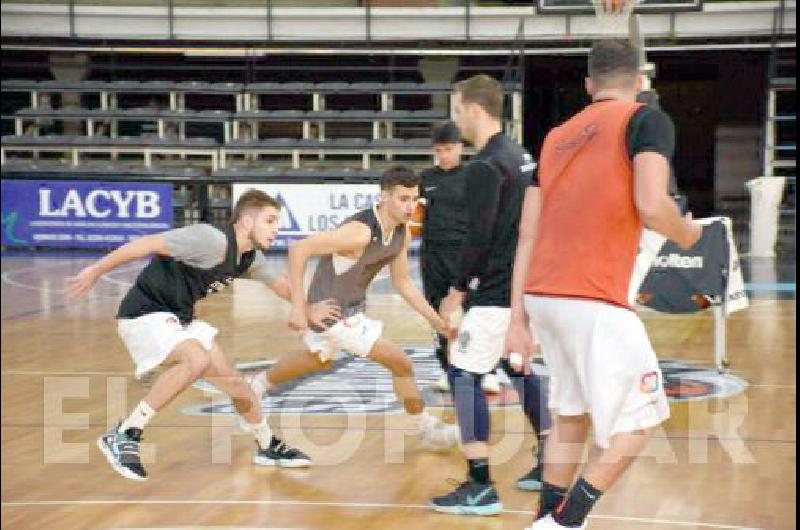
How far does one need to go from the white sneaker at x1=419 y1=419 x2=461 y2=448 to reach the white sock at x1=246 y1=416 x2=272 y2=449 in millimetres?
908

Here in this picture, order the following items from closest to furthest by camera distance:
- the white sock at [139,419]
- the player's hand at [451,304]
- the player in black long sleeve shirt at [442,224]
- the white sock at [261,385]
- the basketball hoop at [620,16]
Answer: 1. the player's hand at [451,304]
2. the white sock at [139,419]
3. the white sock at [261,385]
4. the player in black long sleeve shirt at [442,224]
5. the basketball hoop at [620,16]

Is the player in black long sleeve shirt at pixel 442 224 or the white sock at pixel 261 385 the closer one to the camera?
the white sock at pixel 261 385

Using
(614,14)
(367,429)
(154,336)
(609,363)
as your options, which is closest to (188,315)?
(154,336)

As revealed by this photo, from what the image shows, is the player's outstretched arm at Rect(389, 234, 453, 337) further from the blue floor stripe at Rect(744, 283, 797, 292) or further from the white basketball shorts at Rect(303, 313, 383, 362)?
the blue floor stripe at Rect(744, 283, 797, 292)

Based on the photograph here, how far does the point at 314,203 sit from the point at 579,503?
14.4 meters

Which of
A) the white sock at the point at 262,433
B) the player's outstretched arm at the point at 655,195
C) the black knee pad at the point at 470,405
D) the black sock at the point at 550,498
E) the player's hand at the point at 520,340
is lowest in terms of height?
the white sock at the point at 262,433

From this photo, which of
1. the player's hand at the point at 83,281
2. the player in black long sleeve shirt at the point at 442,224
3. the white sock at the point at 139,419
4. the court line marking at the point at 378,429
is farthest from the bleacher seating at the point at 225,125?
the player's hand at the point at 83,281

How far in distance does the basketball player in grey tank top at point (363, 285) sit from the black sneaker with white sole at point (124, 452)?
961 mm

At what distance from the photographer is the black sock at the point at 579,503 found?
456cm

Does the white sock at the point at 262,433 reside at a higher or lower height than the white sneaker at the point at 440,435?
higher

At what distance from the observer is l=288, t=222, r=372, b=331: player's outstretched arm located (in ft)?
21.5

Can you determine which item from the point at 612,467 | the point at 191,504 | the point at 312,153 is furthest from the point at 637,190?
the point at 312,153

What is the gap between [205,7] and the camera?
23188 mm

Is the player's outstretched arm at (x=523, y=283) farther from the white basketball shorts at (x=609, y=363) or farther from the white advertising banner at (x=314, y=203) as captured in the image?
the white advertising banner at (x=314, y=203)
